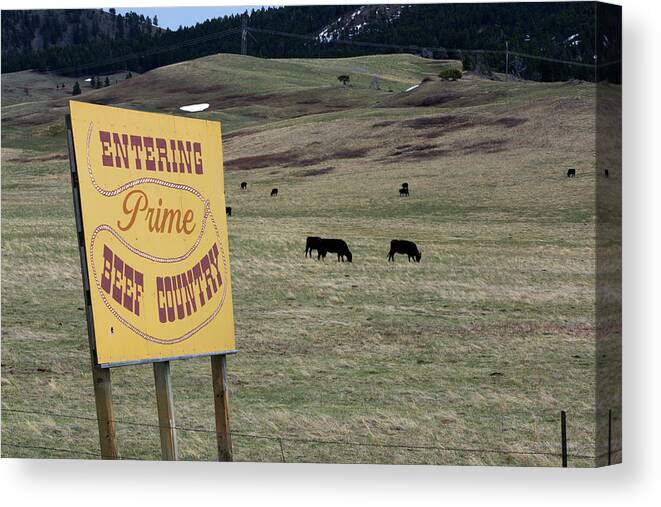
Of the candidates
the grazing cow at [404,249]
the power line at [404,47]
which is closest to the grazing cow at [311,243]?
the grazing cow at [404,249]

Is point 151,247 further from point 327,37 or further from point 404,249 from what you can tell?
point 404,249

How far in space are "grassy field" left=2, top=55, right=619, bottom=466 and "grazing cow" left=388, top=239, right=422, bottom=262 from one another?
194 mm

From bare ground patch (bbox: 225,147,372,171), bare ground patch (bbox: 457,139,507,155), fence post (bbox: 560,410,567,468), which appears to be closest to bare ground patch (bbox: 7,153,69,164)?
bare ground patch (bbox: 225,147,372,171)

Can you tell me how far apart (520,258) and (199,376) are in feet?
18.4

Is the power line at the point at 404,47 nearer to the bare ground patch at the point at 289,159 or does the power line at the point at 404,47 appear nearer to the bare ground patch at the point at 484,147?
the bare ground patch at the point at 484,147

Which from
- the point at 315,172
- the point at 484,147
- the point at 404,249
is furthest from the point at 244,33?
the point at 404,249

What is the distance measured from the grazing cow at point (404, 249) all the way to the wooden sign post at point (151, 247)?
5249mm

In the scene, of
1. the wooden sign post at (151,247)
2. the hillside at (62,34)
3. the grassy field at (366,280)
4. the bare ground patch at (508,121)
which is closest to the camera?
the wooden sign post at (151,247)

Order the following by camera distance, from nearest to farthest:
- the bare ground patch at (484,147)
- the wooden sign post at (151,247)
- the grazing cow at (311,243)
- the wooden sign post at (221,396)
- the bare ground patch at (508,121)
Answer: the wooden sign post at (151,247), the wooden sign post at (221,396), the bare ground patch at (508,121), the bare ground patch at (484,147), the grazing cow at (311,243)

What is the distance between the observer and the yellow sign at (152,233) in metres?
14.6

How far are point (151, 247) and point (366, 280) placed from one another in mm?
6709

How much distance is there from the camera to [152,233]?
49.7 feet

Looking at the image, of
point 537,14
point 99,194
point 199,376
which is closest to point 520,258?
point 537,14

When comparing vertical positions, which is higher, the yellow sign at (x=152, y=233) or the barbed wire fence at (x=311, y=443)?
the yellow sign at (x=152, y=233)
